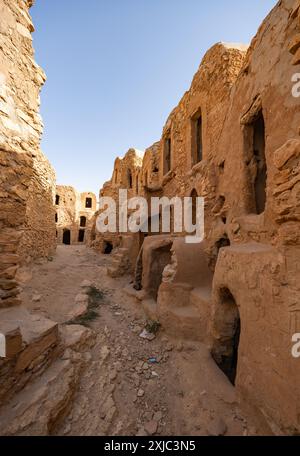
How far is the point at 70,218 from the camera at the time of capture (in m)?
24.4

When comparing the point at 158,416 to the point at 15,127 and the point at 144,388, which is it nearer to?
the point at 144,388

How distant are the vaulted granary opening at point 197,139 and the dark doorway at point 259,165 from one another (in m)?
3.89

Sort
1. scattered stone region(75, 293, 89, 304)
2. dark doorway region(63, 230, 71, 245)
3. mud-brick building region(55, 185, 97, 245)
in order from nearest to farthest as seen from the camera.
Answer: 1. scattered stone region(75, 293, 89, 304)
2. mud-brick building region(55, 185, 97, 245)
3. dark doorway region(63, 230, 71, 245)

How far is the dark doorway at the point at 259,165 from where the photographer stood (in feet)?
14.2

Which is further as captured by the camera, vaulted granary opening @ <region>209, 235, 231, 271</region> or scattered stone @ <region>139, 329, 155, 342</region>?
vaulted granary opening @ <region>209, 235, 231, 271</region>

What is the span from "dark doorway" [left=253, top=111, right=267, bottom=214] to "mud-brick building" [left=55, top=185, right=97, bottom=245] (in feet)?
63.7

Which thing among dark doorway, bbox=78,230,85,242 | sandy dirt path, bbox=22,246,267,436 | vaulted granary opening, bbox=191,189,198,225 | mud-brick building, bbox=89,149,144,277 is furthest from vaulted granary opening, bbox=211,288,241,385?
dark doorway, bbox=78,230,85,242

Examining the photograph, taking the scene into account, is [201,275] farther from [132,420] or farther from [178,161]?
[178,161]

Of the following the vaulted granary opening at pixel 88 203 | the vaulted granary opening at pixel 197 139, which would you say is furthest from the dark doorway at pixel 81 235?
the vaulted granary opening at pixel 197 139

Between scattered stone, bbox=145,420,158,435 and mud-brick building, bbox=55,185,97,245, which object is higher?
mud-brick building, bbox=55,185,97,245

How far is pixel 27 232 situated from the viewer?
780cm

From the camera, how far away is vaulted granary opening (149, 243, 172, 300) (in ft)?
23.1

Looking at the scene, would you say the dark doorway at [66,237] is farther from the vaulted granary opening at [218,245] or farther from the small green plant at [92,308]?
the vaulted granary opening at [218,245]

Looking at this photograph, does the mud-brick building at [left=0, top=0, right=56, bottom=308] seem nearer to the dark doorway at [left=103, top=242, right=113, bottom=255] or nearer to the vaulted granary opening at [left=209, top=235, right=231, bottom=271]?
the vaulted granary opening at [left=209, top=235, right=231, bottom=271]
